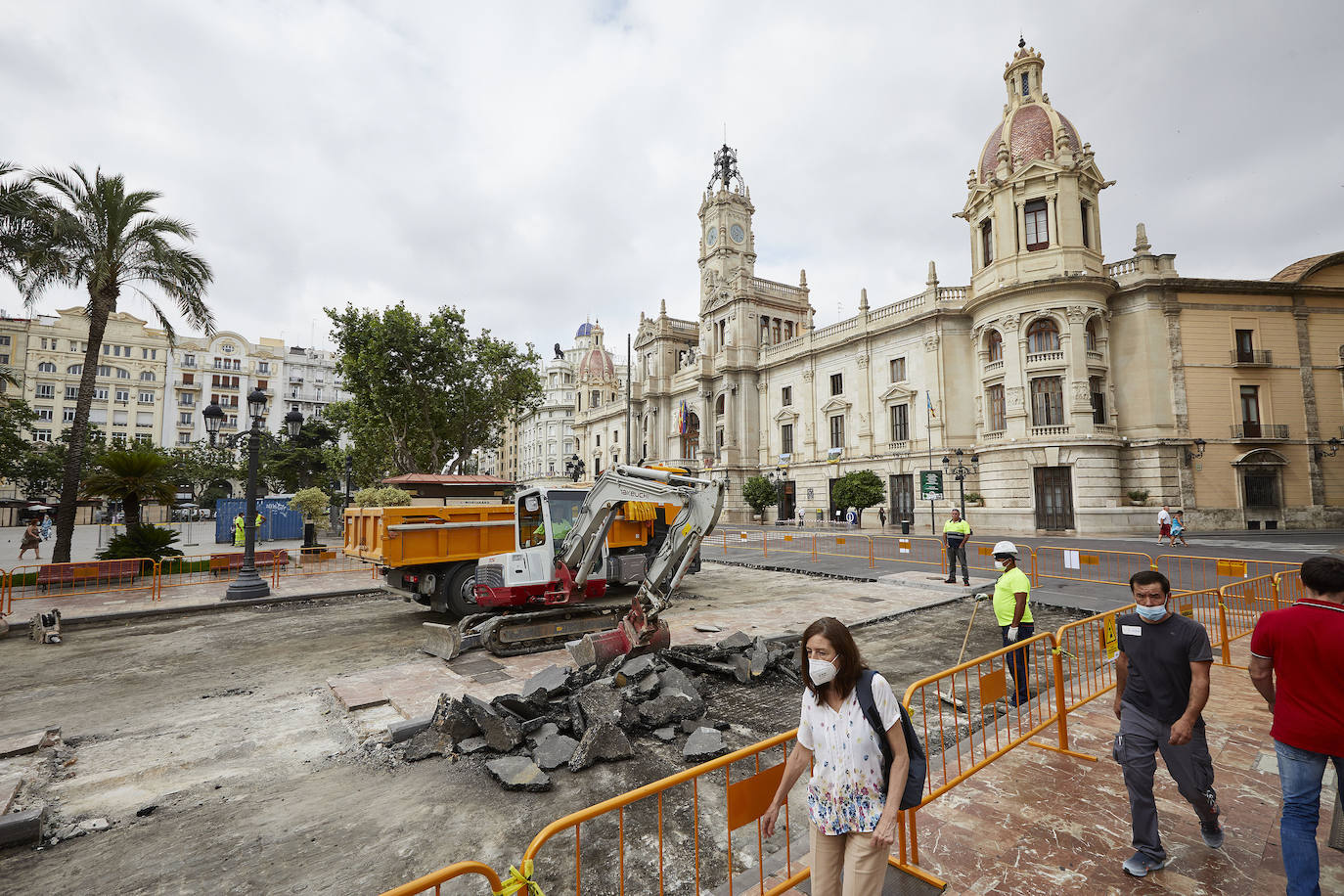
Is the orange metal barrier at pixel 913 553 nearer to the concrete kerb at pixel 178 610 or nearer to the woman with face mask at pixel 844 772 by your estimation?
the concrete kerb at pixel 178 610

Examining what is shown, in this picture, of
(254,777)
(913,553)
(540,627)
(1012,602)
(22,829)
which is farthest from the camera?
(913,553)

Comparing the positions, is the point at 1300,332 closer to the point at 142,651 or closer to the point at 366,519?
the point at 366,519

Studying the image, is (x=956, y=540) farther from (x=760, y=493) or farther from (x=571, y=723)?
(x=760, y=493)

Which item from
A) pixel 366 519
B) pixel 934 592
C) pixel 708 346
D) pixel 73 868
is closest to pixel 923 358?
pixel 708 346

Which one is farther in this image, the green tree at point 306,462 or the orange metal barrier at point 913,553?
the green tree at point 306,462

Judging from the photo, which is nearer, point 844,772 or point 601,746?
point 844,772

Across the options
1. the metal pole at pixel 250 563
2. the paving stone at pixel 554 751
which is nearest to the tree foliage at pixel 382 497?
the metal pole at pixel 250 563

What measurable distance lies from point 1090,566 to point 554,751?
17470mm

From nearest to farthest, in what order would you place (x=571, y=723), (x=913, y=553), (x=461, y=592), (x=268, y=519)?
(x=571, y=723), (x=461, y=592), (x=913, y=553), (x=268, y=519)

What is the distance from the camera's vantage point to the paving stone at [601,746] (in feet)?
17.1

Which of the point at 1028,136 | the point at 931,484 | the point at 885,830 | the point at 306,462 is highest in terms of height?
the point at 1028,136

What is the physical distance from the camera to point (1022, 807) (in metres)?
4.33

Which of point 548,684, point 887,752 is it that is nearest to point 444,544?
point 548,684

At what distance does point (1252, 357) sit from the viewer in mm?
29609
